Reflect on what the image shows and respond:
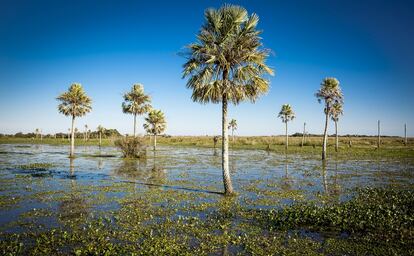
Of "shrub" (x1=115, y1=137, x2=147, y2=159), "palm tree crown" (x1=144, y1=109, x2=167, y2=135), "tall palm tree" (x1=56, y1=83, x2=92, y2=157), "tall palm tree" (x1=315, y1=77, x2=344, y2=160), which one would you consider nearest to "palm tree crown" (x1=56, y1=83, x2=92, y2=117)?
"tall palm tree" (x1=56, y1=83, x2=92, y2=157)

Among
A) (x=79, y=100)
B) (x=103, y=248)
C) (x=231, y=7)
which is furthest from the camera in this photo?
(x=79, y=100)

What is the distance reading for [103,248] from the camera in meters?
9.16

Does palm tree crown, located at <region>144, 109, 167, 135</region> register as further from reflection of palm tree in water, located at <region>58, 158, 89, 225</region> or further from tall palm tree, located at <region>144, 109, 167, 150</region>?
reflection of palm tree in water, located at <region>58, 158, 89, 225</region>

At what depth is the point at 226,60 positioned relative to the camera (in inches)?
684

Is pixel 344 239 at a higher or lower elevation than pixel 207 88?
lower

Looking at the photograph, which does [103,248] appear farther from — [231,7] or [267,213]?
[231,7]

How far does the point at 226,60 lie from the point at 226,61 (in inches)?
9.1

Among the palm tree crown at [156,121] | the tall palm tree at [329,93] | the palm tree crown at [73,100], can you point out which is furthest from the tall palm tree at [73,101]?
the tall palm tree at [329,93]

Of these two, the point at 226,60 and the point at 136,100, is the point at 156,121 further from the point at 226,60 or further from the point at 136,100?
the point at 226,60

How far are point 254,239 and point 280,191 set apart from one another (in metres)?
10.2

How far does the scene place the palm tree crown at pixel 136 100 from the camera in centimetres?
4991

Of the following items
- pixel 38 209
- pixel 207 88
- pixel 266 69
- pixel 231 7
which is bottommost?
pixel 38 209

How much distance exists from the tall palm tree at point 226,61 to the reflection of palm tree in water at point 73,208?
841cm

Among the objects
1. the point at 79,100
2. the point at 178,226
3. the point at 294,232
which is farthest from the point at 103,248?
the point at 79,100
